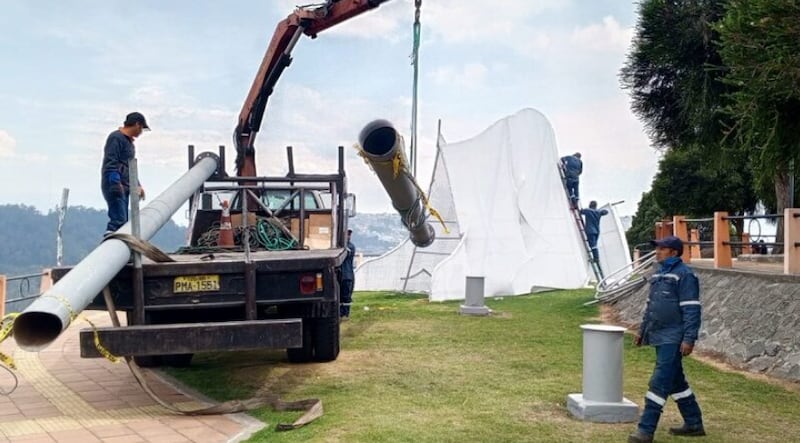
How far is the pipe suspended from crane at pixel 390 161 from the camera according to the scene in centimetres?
758

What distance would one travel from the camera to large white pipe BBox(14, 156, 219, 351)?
14.7 ft

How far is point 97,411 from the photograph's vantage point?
6383 millimetres

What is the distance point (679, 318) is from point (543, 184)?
1610cm

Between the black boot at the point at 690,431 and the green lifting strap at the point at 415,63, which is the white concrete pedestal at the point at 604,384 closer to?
the black boot at the point at 690,431

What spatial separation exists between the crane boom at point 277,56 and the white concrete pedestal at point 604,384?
726cm

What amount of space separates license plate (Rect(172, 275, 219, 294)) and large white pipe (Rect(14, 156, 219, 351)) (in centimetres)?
49

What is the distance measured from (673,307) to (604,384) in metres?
0.95

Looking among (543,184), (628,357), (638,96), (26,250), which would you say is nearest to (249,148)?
(628,357)

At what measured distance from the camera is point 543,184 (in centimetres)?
2131

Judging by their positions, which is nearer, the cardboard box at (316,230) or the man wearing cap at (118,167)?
the man wearing cap at (118,167)

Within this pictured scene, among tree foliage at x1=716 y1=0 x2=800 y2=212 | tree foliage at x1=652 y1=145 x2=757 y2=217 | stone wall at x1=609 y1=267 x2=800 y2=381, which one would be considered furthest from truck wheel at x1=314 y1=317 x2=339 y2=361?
tree foliage at x1=652 y1=145 x2=757 y2=217

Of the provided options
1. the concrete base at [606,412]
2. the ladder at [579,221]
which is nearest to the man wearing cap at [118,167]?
the concrete base at [606,412]

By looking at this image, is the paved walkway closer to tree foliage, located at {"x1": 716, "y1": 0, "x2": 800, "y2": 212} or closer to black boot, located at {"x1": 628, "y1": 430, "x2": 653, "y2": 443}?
black boot, located at {"x1": 628, "y1": 430, "x2": 653, "y2": 443}

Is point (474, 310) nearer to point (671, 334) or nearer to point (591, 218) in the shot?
point (591, 218)
